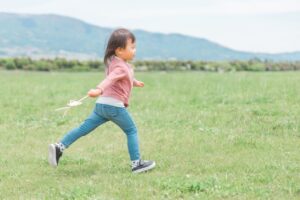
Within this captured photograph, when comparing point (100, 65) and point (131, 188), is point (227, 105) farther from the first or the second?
point (100, 65)

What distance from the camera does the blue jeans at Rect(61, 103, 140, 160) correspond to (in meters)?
9.34

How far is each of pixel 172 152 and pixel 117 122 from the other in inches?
68.6

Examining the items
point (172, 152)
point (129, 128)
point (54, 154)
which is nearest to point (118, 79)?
point (129, 128)

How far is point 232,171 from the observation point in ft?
29.7

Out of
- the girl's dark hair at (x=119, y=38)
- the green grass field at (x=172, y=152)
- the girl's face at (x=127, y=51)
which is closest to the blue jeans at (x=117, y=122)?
the green grass field at (x=172, y=152)

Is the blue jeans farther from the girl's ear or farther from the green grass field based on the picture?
the girl's ear

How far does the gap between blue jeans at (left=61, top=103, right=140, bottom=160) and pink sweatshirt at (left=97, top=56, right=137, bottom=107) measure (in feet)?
0.57

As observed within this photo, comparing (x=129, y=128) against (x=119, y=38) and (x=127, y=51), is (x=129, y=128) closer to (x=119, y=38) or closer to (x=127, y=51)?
(x=127, y=51)

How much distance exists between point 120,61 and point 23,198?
2443 millimetres

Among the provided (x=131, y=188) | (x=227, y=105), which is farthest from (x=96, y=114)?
(x=227, y=105)

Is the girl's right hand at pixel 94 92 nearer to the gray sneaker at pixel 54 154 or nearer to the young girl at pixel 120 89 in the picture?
A: the young girl at pixel 120 89

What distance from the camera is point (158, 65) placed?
6588 cm

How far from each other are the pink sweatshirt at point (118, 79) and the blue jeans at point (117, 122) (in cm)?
17

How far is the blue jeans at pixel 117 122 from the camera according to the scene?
9.34 metres
